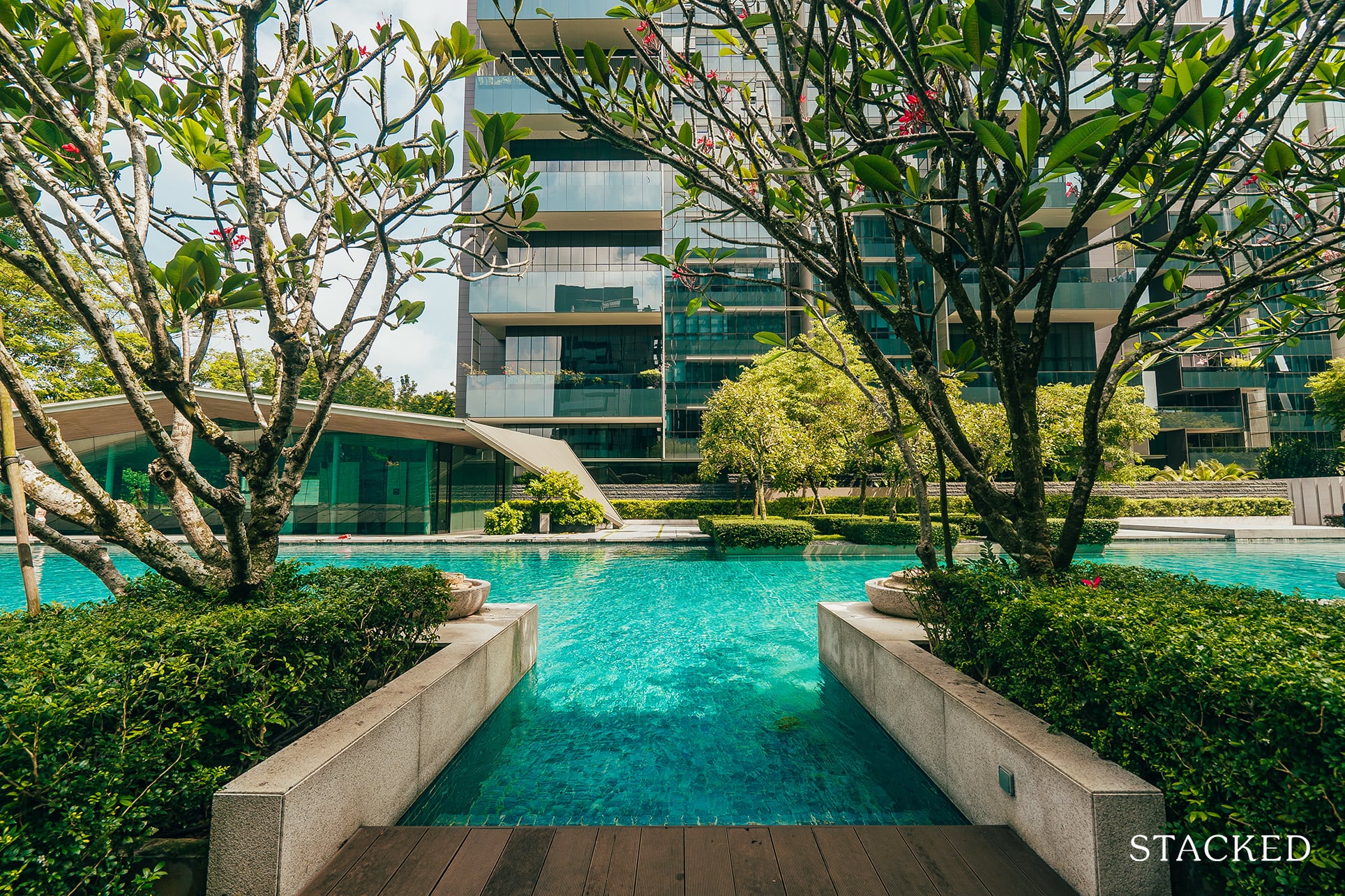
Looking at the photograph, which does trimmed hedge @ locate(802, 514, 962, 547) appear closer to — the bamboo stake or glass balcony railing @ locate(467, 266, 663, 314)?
glass balcony railing @ locate(467, 266, 663, 314)

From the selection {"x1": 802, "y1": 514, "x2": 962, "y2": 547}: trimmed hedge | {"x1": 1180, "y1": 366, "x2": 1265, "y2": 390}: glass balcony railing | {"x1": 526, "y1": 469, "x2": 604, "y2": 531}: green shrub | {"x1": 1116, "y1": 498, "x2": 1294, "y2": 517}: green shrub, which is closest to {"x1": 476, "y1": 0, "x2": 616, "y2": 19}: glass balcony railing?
→ {"x1": 526, "y1": 469, "x2": 604, "y2": 531}: green shrub

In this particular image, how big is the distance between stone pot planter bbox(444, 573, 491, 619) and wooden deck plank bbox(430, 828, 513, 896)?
269cm

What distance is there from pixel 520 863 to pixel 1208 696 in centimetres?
262

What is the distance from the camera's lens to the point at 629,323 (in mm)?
27312

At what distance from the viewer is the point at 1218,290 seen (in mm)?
2957

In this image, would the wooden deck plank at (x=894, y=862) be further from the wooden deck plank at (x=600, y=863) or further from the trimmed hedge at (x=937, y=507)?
the trimmed hedge at (x=937, y=507)

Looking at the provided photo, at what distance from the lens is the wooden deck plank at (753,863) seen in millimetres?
2205

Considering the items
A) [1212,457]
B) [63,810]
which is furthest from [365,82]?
[1212,457]

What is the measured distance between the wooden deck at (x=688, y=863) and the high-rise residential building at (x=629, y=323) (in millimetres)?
21273

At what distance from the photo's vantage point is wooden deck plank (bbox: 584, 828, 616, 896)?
2.20 m

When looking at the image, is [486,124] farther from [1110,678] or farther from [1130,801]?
[1130,801]

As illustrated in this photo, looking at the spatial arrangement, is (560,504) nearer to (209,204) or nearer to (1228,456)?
(209,204)

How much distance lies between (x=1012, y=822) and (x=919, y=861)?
59 centimetres

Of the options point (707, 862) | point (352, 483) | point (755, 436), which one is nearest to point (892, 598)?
point (707, 862)
